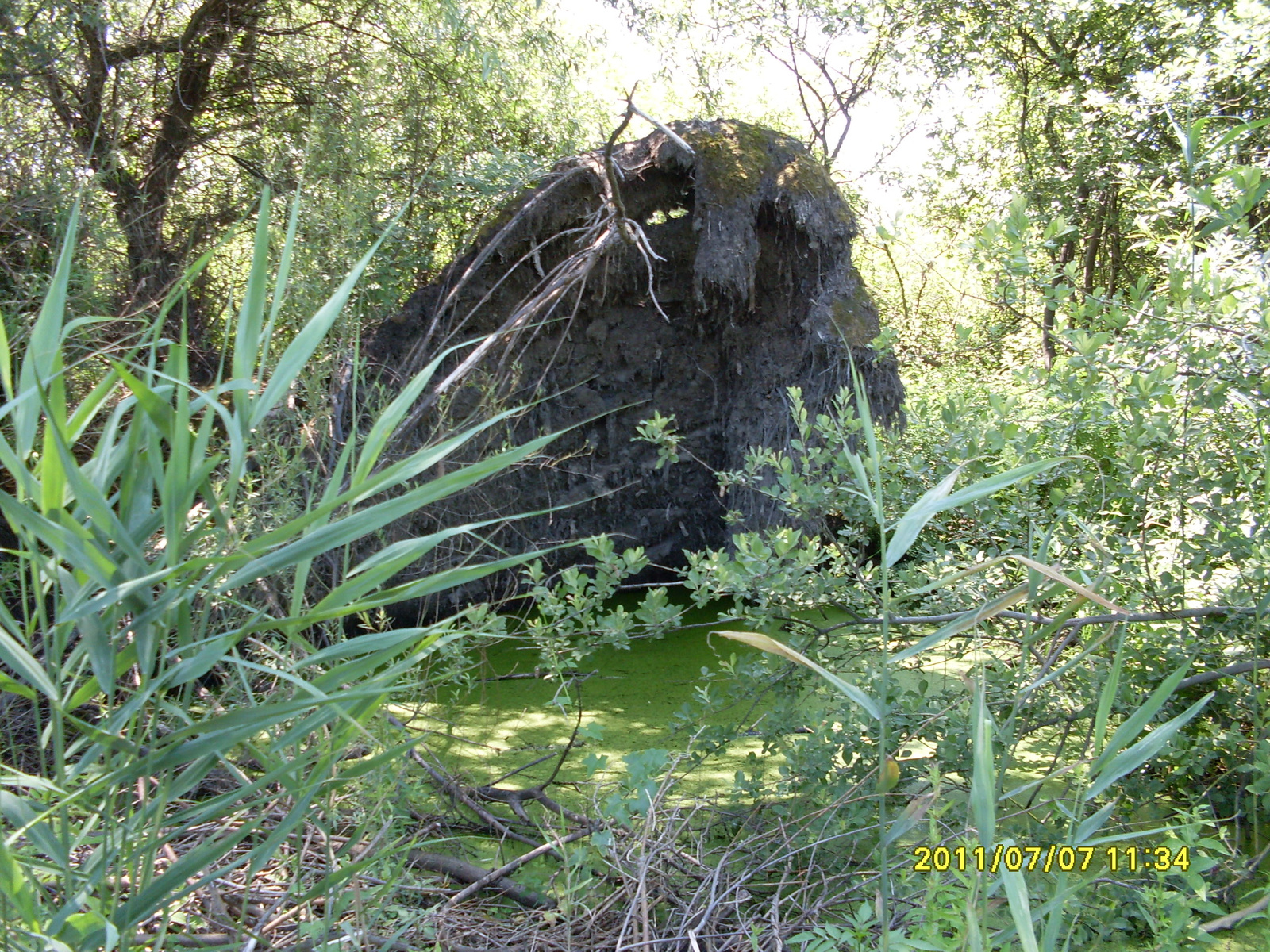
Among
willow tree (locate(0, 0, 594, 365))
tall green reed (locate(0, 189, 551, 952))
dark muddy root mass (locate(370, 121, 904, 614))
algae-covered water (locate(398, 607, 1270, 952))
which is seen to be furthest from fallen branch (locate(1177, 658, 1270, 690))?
willow tree (locate(0, 0, 594, 365))

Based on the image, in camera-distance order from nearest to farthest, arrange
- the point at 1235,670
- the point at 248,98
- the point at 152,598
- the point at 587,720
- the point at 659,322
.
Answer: the point at 152,598 → the point at 1235,670 → the point at 587,720 → the point at 248,98 → the point at 659,322

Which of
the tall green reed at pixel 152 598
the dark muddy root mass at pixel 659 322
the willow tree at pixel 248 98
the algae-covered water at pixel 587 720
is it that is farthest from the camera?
the dark muddy root mass at pixel 659 322

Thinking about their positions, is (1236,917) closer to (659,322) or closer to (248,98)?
(659,322)

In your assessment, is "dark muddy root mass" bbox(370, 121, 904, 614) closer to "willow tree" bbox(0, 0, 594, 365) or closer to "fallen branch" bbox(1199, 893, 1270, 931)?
"willow tree" bbox(0, 0, 594, 365)

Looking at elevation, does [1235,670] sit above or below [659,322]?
below

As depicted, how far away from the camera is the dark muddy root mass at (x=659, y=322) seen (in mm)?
4008

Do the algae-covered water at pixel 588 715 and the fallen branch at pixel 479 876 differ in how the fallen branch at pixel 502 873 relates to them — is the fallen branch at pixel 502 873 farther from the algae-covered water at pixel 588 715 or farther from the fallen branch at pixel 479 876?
the algae-covered water at pixel 588 715
